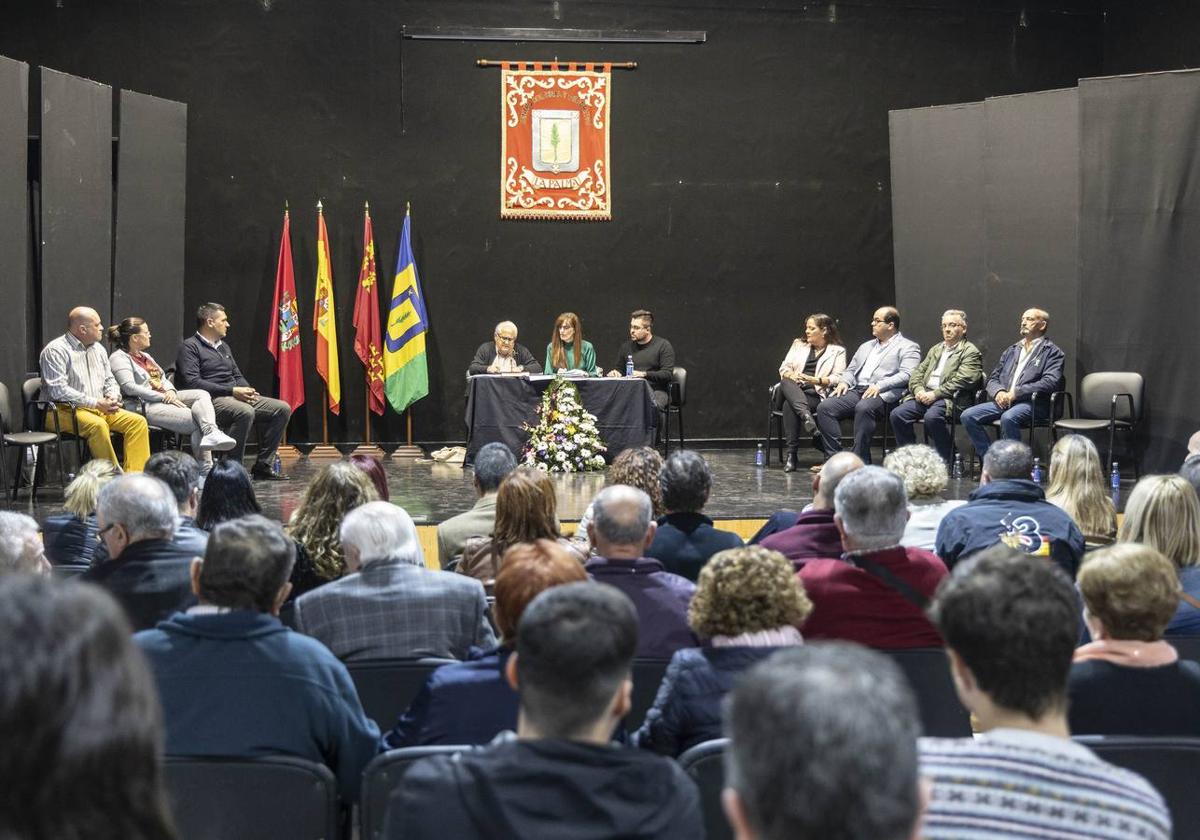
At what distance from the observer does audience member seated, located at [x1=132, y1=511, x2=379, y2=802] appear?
6.91ft

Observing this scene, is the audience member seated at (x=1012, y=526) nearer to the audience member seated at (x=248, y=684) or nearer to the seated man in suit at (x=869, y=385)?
the audience member seated at (x=248, y=684)

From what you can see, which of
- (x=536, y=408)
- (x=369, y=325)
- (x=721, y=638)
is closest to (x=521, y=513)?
(x=721, y=638)

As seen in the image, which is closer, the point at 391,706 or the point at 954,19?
the point at 391,706

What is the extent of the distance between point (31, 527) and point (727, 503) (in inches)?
181

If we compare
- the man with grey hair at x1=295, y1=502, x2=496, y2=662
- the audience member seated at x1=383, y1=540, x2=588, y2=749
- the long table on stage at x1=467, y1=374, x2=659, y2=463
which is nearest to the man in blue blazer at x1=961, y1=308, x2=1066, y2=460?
the long table on stage at x1=467, y1=374, x2=659, y2=463

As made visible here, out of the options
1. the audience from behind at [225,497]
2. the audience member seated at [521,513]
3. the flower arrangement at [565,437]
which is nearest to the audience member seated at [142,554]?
the audience from behind at [225,497]

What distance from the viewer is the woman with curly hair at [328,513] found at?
3.52 meters

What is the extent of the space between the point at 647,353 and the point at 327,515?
650cm

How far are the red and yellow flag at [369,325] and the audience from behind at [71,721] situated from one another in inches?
372

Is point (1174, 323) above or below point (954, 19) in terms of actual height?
below

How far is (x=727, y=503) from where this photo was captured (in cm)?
721

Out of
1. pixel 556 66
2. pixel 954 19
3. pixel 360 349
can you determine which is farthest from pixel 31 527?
pixel 954 19

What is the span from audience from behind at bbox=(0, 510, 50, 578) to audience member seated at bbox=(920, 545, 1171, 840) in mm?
2176

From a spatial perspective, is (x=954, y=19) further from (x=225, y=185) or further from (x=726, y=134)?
(x=225, y=185)
